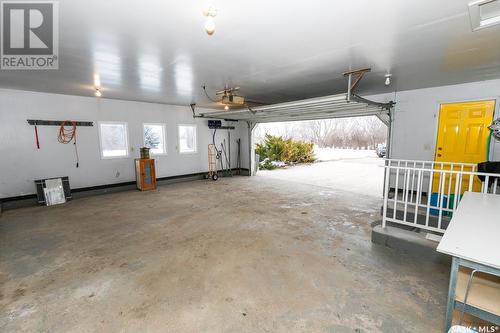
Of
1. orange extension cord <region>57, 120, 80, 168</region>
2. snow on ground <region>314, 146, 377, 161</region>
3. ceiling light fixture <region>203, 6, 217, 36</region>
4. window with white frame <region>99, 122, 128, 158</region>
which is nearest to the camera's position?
ceiling light fixture <region>203, 6, 217, 36</region>

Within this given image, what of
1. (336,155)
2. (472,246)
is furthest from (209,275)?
(336,155)

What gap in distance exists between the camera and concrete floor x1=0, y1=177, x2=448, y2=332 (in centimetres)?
184

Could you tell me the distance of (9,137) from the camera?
484cm

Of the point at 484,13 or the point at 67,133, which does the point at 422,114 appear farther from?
the point at 67,133

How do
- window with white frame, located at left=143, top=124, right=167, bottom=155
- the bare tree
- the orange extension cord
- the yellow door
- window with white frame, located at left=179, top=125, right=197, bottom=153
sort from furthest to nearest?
the bare tree
window with white frame, located at left=179, top=125, right=197, bottom=153
window with white frame, located at left=143, top=124, right=167, bottom=155
the orange extension cord
the yellow door

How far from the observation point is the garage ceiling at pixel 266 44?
1.90m

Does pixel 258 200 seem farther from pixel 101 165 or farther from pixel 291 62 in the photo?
pixel 101 165

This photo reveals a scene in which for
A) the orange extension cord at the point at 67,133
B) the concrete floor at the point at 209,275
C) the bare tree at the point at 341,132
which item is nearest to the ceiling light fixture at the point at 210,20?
the concrete floor at the point at 209,275

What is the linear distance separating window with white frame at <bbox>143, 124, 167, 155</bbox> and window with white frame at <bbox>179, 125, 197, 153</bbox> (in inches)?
23.8

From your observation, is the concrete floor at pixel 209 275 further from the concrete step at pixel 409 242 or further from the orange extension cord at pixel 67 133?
the orange extension cord at pixel 67 133

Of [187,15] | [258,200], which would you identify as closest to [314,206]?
[258,200]

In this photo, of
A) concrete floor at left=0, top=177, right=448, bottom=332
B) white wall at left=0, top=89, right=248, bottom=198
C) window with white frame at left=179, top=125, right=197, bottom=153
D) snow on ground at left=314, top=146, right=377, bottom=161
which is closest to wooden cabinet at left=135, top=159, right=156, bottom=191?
white wall at left=0, top=89, right=248, bottom=198

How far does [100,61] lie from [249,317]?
143 inches

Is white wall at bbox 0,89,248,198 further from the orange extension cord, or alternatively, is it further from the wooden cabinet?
the wooden cabinet
